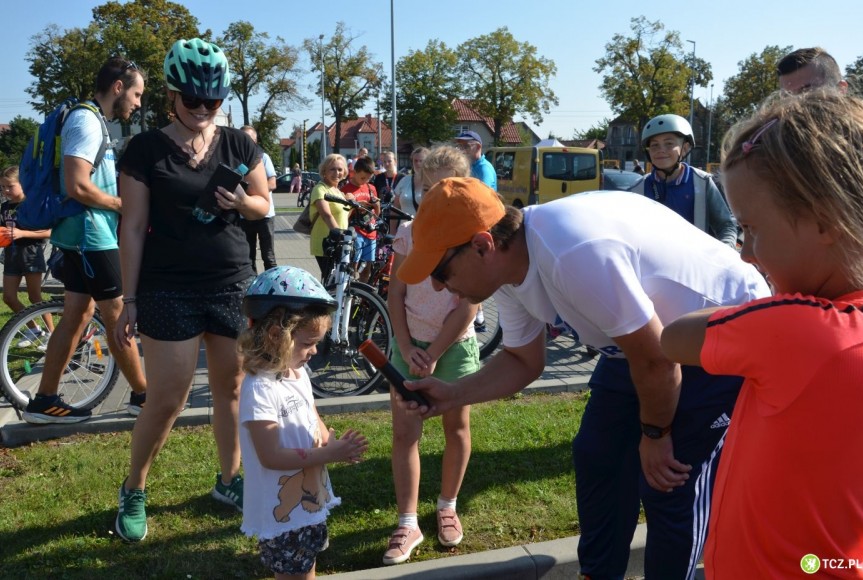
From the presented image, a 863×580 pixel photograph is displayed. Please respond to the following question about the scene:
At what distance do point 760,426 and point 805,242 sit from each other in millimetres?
324

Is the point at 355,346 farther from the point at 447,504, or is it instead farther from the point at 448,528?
the point at 448,528

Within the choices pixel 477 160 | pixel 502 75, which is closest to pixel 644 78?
pixel 502 75

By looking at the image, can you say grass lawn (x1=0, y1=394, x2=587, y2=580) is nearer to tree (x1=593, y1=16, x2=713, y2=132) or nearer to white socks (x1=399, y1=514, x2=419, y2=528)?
white socks (x1=399, y1=514, x2=419, y2=528)

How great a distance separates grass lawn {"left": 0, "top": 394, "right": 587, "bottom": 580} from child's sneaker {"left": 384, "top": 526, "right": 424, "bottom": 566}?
7cm

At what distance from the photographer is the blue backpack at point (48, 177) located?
175 inches

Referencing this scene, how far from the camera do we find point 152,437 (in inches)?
134

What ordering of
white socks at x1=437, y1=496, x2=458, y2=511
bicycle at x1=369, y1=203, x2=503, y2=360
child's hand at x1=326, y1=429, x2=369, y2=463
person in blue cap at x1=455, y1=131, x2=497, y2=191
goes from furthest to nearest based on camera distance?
person in blue cap at x1=455, y1=131, x2=497, y2=191 < bicycle at x1=369, y1=203, x2=503, y2=360 < white socks at x1=437, y1=496, x2=458, y2=511 < child's hand at x1=326, y1=429, x2=369, y2=463

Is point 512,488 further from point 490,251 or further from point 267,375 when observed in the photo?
point 490,251

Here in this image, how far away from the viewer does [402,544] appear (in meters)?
3.36

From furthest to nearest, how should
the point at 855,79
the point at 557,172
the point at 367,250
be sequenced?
1. the point at 557,172
2. the point at 367,250
3. the point at 855,79

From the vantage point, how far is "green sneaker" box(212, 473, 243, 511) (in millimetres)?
3656

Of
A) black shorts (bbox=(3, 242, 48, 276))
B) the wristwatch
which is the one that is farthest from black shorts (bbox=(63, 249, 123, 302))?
black shorts (bbox=(3, 242, 48, 276))

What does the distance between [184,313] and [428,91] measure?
5296 cm

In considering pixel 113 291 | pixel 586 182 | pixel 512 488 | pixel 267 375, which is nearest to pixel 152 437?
pixel 267 375
